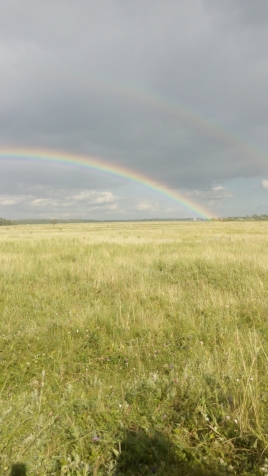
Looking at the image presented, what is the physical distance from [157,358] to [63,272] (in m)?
5.73

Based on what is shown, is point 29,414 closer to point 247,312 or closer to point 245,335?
point 245,335

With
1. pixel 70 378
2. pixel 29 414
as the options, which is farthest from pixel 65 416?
pixel 70 378

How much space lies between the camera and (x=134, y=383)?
2697 millimetres

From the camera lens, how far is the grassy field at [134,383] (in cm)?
189

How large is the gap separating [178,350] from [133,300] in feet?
7.14

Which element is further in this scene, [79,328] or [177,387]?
[79,328]

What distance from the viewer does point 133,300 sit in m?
5.57

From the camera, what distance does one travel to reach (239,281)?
682cm

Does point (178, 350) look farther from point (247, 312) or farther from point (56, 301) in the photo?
point (56, 301)

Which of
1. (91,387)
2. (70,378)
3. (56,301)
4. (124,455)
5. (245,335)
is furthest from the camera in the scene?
(56,301)

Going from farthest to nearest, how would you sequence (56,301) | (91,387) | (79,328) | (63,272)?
(63,272)
(56,301)
(79,328)
(91,387)

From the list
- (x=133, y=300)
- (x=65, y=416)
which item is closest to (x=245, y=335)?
(x=133, y=300)

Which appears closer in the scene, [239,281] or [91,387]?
[91,387]

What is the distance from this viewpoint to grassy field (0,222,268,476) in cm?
189
